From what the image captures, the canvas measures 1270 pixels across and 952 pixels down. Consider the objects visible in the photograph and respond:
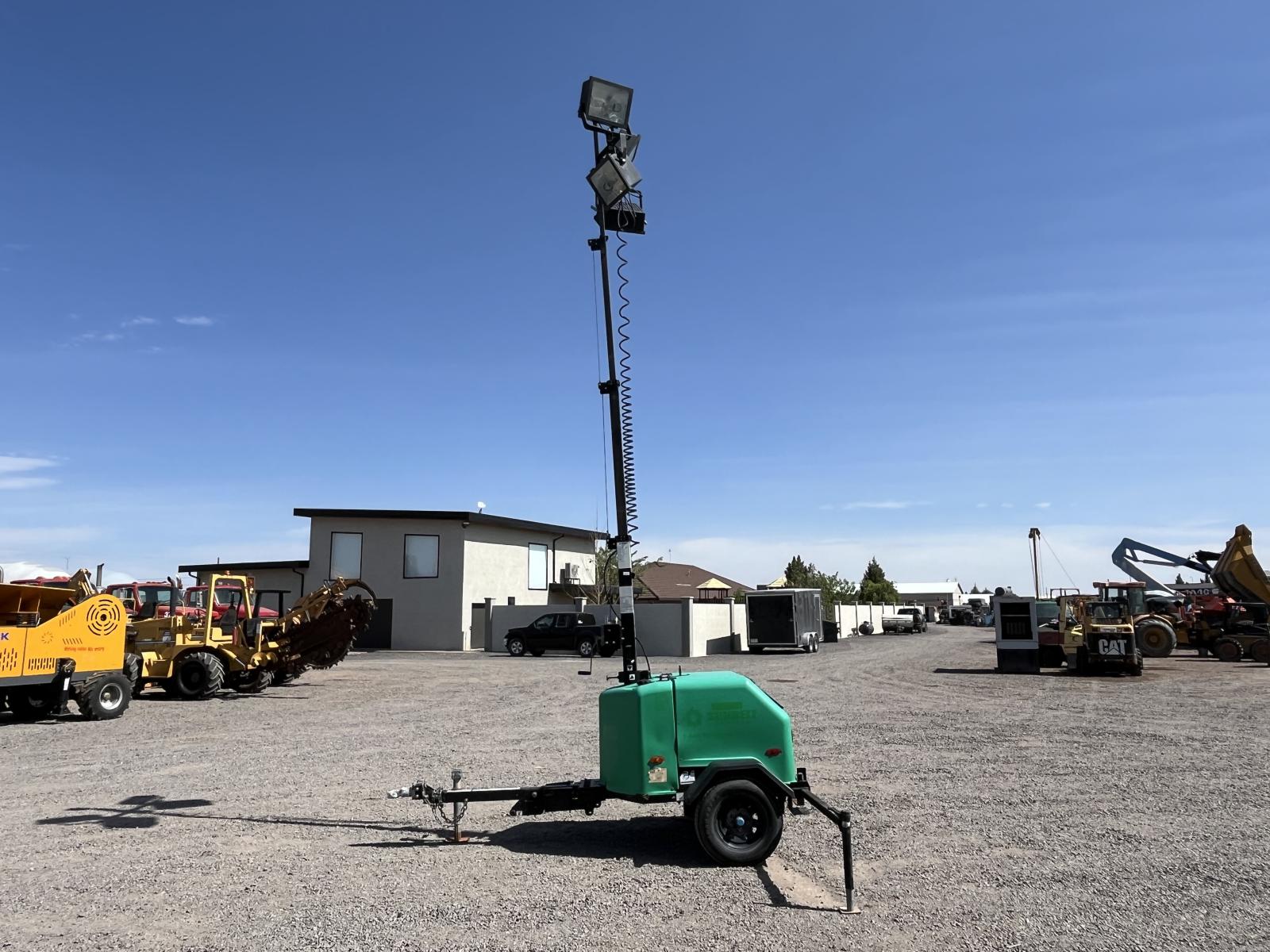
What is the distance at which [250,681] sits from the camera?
1950 centimetres

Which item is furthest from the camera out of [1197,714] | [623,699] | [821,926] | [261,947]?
[1197,714]

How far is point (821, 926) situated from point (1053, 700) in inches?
535

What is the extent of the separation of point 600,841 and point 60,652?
37.9ft

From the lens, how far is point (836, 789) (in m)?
9.05

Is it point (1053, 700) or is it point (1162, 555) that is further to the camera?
point (1162, 555)

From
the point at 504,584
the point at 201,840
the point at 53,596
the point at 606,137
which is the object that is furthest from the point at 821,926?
the point at 504,584

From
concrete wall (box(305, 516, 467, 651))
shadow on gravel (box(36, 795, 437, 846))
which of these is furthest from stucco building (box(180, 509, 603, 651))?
shadow on gravel (box(36, 795, 437, 846))

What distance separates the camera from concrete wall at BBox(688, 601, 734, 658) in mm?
36406

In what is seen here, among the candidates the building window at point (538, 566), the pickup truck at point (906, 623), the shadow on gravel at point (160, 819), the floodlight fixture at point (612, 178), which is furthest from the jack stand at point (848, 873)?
the pickup truck at point (906, 623)

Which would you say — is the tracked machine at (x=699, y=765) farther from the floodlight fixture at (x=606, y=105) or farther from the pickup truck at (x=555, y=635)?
the pickup truck at (x=555, y=635)

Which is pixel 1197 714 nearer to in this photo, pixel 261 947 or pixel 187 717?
pixel 261 947

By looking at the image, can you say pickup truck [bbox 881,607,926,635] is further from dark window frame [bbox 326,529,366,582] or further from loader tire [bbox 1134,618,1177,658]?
dark window frame [bbox 326,529,366,582]

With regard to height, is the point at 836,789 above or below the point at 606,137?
below

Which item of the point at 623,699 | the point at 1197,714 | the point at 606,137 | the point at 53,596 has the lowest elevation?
the point at 1197,714
